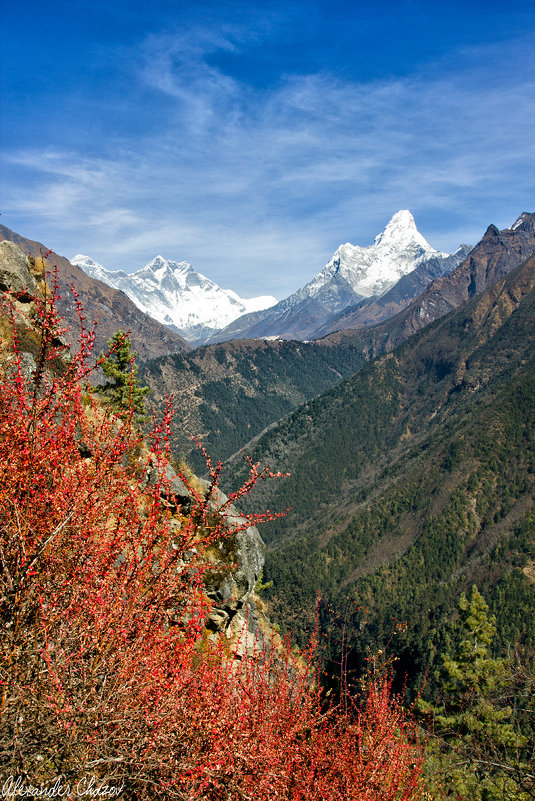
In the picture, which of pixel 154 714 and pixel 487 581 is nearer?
pixel 154 714

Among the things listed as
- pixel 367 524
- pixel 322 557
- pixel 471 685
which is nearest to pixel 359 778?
pixel 471 685

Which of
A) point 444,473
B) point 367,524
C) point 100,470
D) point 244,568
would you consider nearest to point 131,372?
point 244,568

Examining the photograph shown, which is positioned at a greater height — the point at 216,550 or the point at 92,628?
the point at 92,628

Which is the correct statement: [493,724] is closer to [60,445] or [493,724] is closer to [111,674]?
[111,674]

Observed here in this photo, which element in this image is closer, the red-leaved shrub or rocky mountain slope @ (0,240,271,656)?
the red-leaved shrub

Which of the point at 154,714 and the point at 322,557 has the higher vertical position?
the point at 154,714

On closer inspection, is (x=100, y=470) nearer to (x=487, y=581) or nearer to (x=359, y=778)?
(x=359, y=778)

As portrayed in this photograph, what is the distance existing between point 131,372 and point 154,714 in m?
29.4

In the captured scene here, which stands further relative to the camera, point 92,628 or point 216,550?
point 216,550

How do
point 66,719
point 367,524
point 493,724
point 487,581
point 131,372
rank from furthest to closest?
point 367,524, point 487,581, point 131,372, point 493,724, point 66,719

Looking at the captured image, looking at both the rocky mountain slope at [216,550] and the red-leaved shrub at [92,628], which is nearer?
the red-leaved shrub at [92,628]

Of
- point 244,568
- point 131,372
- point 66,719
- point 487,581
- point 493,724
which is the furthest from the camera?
point 487,581

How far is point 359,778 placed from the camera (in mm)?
9828

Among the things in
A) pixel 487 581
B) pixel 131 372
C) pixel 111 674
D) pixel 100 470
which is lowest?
pixel 487 581
